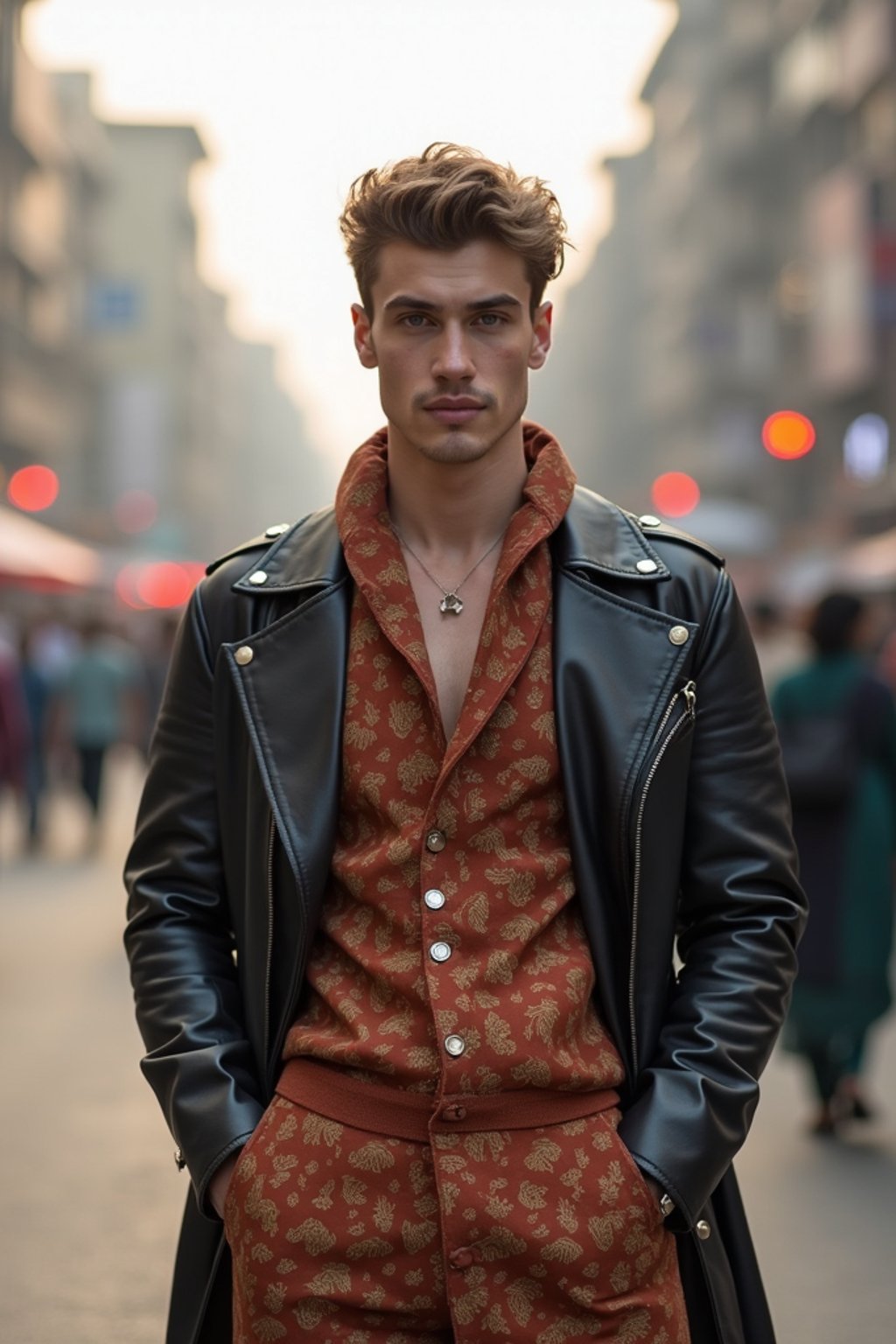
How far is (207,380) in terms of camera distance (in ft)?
362

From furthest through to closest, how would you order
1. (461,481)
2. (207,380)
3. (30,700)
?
(207,380)
(30,700)
(461,481)

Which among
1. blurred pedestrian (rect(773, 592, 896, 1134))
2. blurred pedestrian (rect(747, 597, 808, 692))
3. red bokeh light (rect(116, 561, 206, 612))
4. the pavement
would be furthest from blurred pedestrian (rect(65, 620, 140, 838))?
red bokeh light (rect(116, 561, 206, 612))

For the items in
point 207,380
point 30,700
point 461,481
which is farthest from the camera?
point 207,380

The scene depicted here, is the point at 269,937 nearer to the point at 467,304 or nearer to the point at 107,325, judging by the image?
the point at 467,304

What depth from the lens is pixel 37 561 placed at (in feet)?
80.3

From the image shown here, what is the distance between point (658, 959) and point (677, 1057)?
132 millimetres

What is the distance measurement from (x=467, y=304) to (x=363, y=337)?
233 mm

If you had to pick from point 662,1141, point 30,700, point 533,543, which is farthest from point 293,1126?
point 30,700

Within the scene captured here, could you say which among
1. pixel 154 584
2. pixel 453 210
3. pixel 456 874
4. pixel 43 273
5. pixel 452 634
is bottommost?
pixel 456 874

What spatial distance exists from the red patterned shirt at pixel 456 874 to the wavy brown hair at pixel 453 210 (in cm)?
38

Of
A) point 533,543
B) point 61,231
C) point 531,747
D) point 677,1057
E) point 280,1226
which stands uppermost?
point 61,231

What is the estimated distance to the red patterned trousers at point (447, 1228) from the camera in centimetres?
255

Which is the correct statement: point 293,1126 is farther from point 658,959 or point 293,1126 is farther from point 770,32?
point 770,32

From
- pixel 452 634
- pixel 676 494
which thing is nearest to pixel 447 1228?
pixel 452 634
